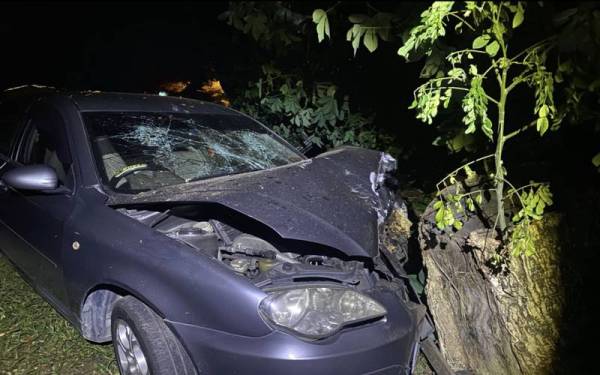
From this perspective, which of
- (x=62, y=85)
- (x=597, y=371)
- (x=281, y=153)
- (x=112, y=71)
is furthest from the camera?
(x=62, y=85)

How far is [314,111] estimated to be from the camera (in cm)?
464

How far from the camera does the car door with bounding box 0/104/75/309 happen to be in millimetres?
2305

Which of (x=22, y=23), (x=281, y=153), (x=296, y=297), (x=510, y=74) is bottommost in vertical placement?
(x=296, y=297)

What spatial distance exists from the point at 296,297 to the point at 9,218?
2.23 meters

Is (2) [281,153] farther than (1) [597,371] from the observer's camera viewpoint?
Yes

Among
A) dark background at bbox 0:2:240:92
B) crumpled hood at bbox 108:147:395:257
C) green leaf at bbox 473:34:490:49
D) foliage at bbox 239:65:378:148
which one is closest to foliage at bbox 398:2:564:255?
green leaf at bbox 473:34:490:49

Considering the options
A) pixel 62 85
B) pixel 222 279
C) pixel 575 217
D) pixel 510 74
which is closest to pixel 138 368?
pixel 222 279

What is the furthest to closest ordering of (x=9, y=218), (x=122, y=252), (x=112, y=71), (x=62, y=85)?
1. (x=62, y=85)
2. (x=112, y=71)
3. (x=9, y=218)
4. (x=122, y=252)

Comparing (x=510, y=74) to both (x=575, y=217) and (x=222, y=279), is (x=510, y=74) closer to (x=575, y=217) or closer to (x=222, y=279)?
(x=575, y=217)

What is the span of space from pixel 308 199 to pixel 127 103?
5.31ft

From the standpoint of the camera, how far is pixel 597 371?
2.09 meters

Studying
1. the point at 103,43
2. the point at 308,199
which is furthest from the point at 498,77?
the point at 103,43

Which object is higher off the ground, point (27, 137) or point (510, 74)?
point (510, 74)

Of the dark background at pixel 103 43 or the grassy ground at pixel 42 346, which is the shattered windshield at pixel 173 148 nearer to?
the grassy ground at pixel 42 346
